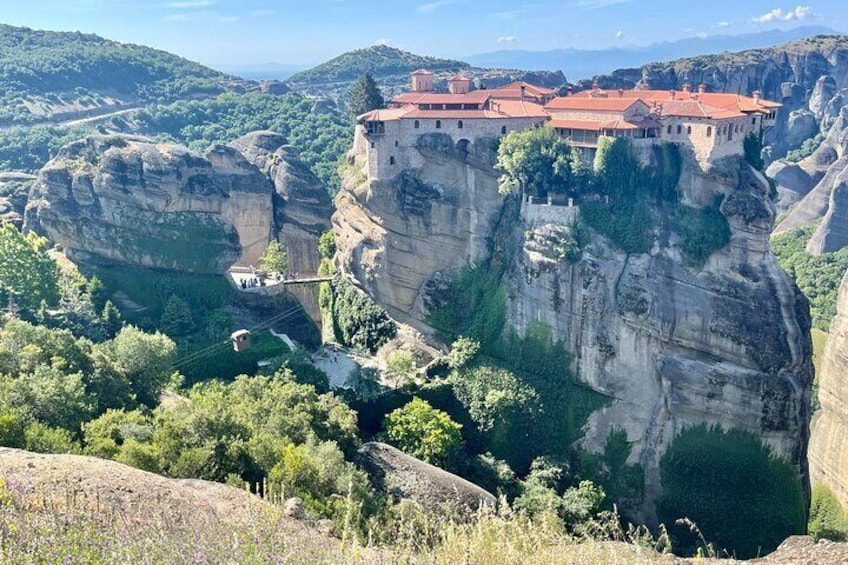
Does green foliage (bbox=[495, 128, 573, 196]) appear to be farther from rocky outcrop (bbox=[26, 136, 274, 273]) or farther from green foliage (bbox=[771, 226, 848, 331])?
green foliage (bbox=[771, 226, 848, 331])

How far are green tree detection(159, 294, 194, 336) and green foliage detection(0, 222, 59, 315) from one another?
5.47 meters

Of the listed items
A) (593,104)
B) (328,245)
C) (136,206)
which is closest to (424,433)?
(328,245)

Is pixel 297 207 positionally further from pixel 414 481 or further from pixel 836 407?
pixel 836 407

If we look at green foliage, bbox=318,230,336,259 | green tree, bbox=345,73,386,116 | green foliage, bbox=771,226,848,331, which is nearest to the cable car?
green foliage, bbox=318,230,336,259

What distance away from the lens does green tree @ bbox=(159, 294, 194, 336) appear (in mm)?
36594

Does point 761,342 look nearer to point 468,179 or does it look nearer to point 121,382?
point 468,179

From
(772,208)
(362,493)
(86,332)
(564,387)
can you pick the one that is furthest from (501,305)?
(86,332)

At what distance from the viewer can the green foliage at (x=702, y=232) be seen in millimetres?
32656

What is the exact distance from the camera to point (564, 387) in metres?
34.9

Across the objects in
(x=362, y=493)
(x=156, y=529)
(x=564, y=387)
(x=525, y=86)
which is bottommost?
(x=564, y=387)

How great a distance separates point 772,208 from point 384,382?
20115mm

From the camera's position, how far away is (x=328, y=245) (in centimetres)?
4388

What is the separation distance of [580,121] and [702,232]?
8.85 m

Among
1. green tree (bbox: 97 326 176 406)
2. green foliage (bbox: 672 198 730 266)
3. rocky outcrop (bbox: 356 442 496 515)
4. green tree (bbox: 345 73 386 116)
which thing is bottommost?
rocky outcrop (bbox: 356 442 496 515)
